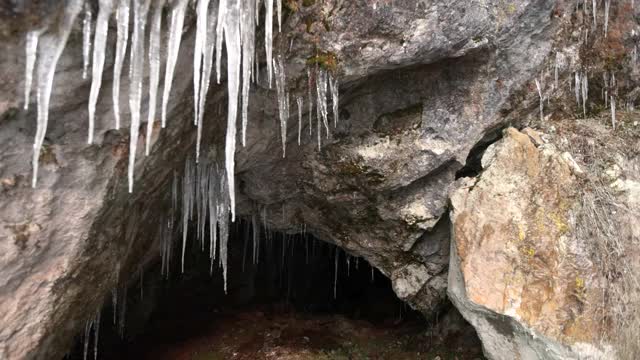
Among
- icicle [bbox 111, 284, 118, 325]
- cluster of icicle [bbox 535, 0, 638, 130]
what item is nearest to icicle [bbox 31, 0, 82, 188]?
icicle [bbox 111, 284, 118, 325]

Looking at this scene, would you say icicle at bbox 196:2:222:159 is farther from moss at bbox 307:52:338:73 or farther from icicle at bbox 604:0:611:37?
icicle at bbox 604:0:611:37

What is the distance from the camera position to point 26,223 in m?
4.56

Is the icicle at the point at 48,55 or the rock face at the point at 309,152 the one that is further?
the rock face at the point at 309,152

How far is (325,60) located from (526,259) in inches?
121

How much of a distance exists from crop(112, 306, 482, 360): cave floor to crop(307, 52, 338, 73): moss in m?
4.50

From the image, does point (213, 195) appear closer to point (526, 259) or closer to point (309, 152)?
point (309, 152)

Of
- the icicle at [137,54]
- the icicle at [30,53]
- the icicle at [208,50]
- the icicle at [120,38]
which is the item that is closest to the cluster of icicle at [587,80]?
the icicle at [208,50]

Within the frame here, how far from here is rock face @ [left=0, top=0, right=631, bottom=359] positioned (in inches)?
177

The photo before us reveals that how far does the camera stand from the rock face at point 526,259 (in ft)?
19.5

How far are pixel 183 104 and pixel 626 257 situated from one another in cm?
498

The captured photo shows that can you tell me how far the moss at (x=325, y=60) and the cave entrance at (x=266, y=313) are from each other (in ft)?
13.7

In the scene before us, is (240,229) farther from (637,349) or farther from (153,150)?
(637,349)

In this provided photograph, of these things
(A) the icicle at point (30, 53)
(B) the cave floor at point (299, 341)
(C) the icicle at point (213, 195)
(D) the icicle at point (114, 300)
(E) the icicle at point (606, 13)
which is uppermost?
(E) the icicle at point (606, 13)

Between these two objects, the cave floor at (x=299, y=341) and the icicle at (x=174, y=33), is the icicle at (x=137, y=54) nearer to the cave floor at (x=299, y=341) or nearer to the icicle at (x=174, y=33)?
Answer: the icicle at (x=174, y=33)
